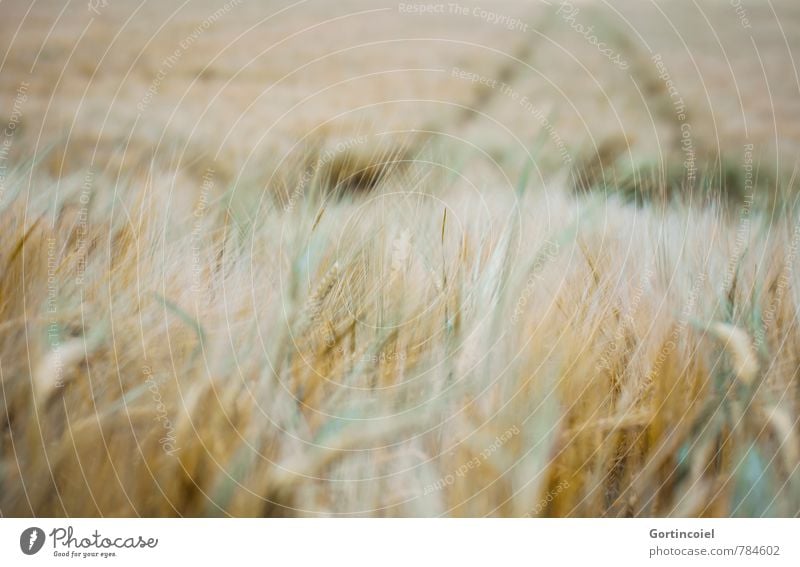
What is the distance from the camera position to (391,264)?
82 centimetres

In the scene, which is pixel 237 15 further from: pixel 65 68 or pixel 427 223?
pixel 427 223

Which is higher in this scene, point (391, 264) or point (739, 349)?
point (391, 264)

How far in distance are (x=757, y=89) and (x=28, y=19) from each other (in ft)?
2.96

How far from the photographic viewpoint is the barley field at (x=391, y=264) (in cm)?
80

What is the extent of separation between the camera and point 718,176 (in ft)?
2.80

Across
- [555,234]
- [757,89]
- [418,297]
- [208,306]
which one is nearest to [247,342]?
[208,306]

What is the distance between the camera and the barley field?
801 mm

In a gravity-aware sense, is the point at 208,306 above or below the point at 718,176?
below

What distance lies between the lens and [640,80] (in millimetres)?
854

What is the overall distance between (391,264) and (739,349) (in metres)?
0.43

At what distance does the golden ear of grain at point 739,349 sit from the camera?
0.83m

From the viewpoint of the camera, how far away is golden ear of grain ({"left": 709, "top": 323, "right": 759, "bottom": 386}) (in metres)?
0.83
